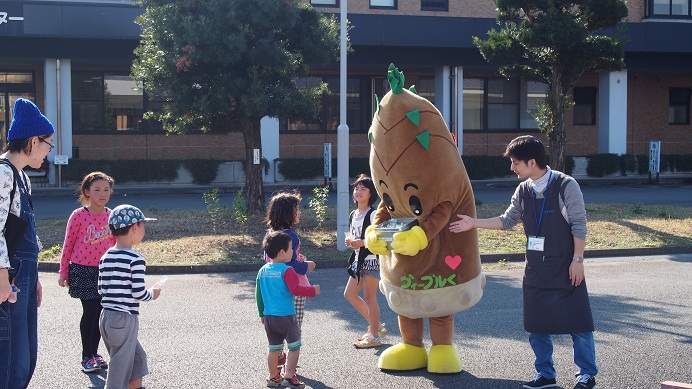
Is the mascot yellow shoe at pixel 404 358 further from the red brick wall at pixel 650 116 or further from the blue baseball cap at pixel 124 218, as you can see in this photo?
the red brick wall at pixel 650 116

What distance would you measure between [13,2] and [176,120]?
36.9 ft

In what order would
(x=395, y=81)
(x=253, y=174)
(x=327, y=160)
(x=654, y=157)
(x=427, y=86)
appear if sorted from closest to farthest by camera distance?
(x=395, y=81) < (x=253, y=174) < (x=327, y=160) < (x=654, y=157) < (x=427, y=86)

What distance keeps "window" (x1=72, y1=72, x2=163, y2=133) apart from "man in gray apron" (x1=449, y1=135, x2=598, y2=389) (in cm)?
2289

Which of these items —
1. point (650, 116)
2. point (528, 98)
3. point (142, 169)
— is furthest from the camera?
point (650, 116)

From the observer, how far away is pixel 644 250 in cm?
1322

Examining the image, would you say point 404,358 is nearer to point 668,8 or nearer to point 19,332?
point 19,332

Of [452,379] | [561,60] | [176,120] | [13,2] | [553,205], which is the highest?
[13,2]

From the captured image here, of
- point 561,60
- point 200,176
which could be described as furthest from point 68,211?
point 561,60

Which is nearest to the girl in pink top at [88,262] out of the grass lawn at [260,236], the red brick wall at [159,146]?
the grass lawn at [260,236]

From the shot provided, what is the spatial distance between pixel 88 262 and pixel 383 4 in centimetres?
2307

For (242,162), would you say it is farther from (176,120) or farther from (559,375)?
(559,375)

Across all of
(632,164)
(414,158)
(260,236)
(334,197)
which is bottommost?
(260,236)

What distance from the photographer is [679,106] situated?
→ 105ft

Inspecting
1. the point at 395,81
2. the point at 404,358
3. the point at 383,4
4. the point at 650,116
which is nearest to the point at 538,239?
the point at 404,358
